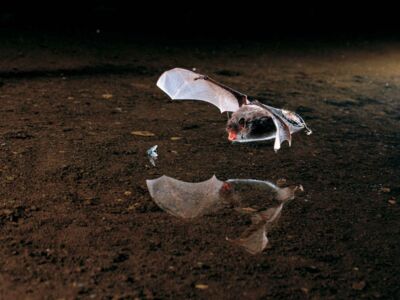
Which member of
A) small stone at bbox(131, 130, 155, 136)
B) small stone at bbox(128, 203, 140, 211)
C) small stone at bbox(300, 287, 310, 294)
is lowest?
small stone at bbox(131, 130, 155, 136)

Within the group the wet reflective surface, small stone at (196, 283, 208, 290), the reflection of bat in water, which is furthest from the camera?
the reflection of bat in water

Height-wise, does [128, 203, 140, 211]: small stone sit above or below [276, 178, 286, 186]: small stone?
below

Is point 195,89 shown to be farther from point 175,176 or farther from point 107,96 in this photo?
point 107,96

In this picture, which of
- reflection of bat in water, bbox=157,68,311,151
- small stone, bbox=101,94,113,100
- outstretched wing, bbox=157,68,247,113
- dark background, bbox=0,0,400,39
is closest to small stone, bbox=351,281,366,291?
reflection of bat in water, bbox=157,68,311,151

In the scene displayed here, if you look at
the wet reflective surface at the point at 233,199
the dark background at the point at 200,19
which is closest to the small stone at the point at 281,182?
the wet reflective surface at the point at 233,199

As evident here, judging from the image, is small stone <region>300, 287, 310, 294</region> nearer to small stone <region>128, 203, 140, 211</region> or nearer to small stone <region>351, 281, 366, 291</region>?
small stone <region>351, 281, 366, 291</region>

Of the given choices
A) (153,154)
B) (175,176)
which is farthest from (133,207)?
(153,154)

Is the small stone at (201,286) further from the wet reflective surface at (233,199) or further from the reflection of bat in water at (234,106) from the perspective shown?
the reflection of bat in water at (234,106)

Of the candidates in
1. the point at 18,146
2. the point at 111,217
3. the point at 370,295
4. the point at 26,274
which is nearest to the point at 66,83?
the point at 18,146
